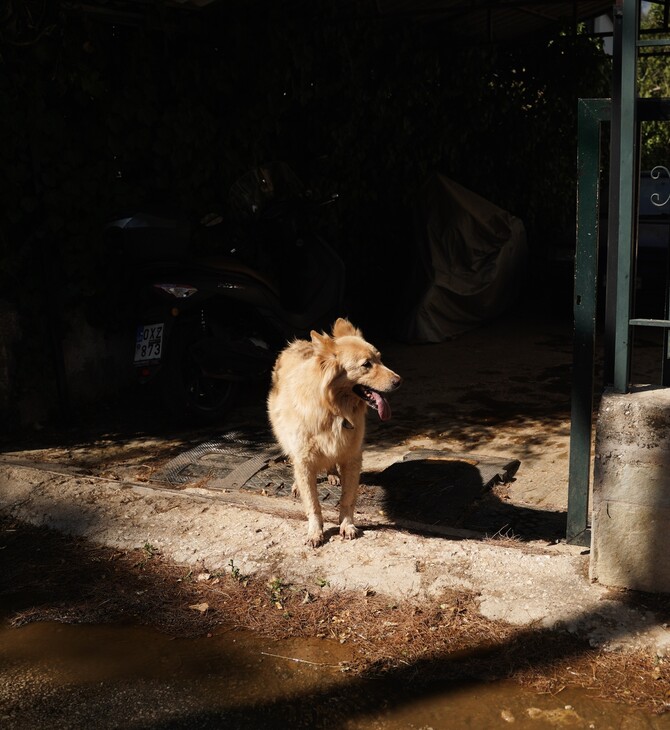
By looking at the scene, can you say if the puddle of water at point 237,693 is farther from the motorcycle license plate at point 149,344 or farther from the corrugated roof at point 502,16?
the corrugated roof at point 502,16

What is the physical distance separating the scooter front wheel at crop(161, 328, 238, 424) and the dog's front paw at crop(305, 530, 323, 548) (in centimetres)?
249

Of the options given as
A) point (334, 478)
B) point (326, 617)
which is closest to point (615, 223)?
point (326, 617)

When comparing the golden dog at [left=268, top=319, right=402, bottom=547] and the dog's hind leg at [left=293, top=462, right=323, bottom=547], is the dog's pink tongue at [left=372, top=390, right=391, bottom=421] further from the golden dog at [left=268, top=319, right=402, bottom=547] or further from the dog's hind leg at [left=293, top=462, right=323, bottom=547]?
the dog's hind leg at [left=293, top=462, right=323, bottom=547]

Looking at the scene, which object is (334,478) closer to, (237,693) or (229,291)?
(229,291)

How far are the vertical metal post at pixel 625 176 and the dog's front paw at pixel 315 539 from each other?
152 centimetres

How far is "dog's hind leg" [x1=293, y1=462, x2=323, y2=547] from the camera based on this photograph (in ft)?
13.2

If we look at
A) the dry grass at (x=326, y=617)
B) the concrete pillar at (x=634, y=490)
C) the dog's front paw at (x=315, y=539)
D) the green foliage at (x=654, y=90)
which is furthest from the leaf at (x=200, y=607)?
the green foliage at (x=654, y=90)

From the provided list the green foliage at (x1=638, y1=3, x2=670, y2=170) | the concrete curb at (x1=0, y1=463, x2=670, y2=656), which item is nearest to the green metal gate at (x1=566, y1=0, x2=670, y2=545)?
the concrete curb at (x1=0, y1=463, x2=670, y2=656)

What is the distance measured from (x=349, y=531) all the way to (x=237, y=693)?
118 centimetres

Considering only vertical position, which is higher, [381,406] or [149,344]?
[149,344]

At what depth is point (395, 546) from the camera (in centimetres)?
392

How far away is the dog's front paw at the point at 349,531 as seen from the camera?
408cm

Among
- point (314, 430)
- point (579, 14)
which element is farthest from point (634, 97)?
point (579, 14)

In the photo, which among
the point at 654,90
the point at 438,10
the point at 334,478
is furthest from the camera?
the point at 654,90
